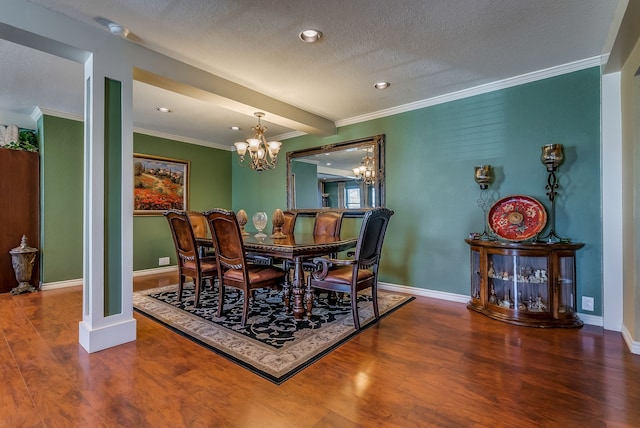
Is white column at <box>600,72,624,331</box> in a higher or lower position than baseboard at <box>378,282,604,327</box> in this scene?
higher

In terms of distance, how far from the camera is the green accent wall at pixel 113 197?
230 centimetres

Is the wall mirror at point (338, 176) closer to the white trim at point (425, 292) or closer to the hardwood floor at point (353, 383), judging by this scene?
the white trim at point (425, 292)

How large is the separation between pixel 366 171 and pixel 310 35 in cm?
223

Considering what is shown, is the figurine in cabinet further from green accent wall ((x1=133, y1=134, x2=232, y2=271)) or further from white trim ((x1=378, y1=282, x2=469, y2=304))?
green accent wall ((x1=133, y1=134, x2=232, y2=271))

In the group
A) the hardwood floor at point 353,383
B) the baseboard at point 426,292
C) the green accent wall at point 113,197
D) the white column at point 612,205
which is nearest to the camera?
the hardwood floor at point 353,383

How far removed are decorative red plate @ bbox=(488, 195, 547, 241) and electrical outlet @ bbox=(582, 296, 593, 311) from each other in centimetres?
71

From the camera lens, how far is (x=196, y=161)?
5.76 metres

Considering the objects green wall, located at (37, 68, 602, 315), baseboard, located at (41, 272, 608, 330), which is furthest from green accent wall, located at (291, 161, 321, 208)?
baseboard, located at (41, 272, 608, 330)

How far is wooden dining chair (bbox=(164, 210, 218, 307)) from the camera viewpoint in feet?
10.4

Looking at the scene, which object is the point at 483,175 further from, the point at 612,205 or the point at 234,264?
the point at 234,264

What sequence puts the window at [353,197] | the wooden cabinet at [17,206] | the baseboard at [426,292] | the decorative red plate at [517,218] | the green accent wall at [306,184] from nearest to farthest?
the decorative red plate at [517,218]
the baseboard at [426,292]
the wooden cabinet at [17,206]
the window at [353,197]
the green accent wall at [306,184]

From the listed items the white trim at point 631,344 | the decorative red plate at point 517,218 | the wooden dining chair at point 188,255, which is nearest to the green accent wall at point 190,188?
the wooden dining chair at point 188,255

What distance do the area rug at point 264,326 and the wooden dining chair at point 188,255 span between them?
310 millimetres

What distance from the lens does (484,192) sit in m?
3.36
